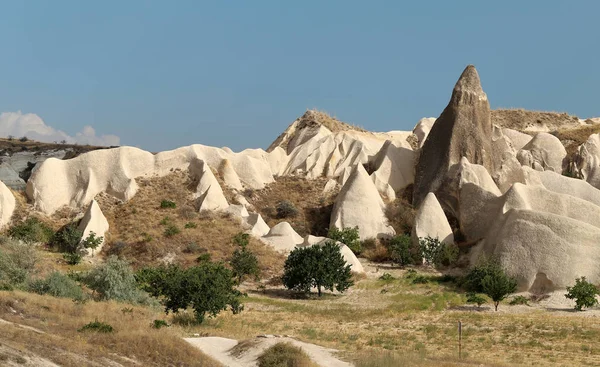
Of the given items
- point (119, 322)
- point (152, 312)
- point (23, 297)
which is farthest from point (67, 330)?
point (152, 312)

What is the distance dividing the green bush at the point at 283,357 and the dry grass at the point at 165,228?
65.8ft

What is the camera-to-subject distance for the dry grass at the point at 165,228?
1572 inches

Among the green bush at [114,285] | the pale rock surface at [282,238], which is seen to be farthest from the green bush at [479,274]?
the green bush at [114,285]

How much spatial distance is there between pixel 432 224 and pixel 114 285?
21745mm

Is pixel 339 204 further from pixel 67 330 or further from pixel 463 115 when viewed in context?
pixel 67 330

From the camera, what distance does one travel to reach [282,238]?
42156mm

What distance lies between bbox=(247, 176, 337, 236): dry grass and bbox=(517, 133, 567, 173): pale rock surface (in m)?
16.0

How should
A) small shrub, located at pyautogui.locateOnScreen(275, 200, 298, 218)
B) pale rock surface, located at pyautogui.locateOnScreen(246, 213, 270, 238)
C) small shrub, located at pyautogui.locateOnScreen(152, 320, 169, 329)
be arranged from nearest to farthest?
small shrub, located at pyautogui.locateOnScreen(152, 320, 169, 329), pale rock surface, located at pyautogui.locateOnScreen(246, 213, 270, 238), small shrub, located at pyautogui.locateOnScreen(275, 200, 298, 218)

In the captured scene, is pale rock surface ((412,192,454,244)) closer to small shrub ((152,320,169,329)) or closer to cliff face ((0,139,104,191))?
small shrub ((152,320,169,329))

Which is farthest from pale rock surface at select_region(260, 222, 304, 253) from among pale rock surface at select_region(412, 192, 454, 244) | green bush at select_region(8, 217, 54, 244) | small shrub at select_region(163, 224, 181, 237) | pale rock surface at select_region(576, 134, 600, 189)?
pale rock surface at select_region(576, 134, 600, 189)

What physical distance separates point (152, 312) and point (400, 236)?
20.8 metres

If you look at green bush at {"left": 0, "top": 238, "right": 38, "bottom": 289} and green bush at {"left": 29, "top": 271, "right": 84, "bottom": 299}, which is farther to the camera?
green bush at {"left": 0, "top": 238, "right": 38, "bottom": 289}

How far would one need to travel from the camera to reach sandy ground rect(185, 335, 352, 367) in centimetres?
1867

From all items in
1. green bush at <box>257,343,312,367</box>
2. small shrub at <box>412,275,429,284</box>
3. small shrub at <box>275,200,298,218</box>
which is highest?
small shrub at <box>275,200,298,218</box>
